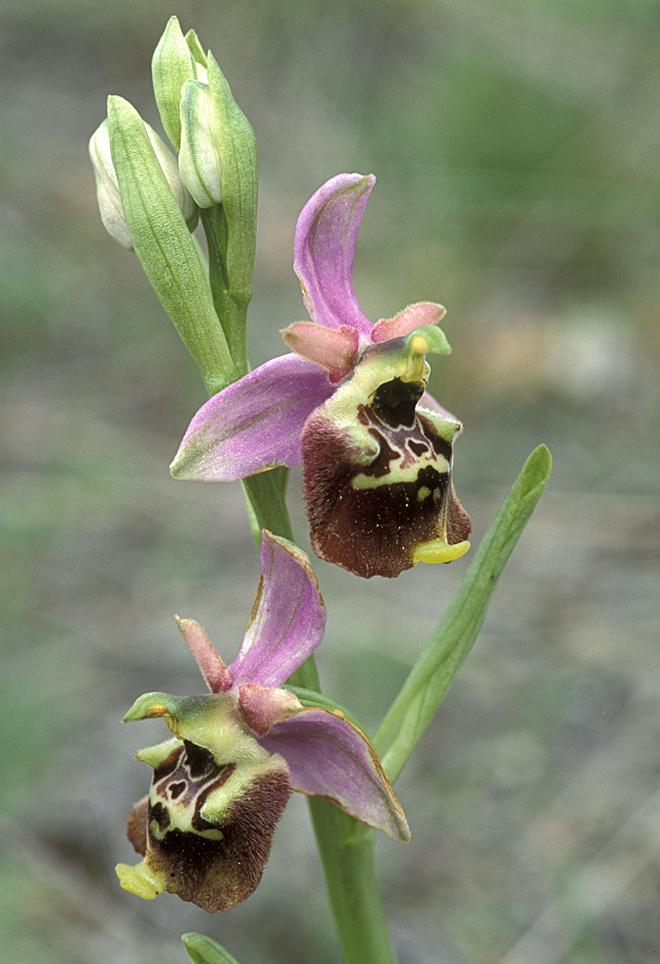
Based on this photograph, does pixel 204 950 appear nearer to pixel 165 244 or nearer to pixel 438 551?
pixel 438 551

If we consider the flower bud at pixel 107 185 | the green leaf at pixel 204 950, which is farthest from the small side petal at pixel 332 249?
the green leaf at pixel 204 950

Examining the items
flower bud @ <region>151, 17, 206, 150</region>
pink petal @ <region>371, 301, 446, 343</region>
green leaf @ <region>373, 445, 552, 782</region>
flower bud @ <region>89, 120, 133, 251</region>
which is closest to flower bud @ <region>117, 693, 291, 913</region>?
green leaf @ <region>373, 445, 552, 782</region>

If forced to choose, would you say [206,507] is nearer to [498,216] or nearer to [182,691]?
[182,691]

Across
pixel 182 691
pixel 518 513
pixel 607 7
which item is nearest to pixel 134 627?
pixel 182 691

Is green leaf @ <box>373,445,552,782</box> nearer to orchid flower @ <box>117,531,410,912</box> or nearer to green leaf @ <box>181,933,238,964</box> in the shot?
orchid flower @ <box>117,531,410,912</box>

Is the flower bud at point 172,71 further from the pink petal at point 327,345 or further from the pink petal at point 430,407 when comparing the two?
the pink petal at point 430,407

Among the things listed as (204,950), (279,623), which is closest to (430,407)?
(279,623)
